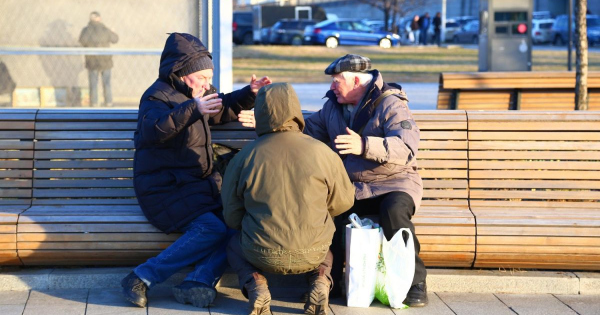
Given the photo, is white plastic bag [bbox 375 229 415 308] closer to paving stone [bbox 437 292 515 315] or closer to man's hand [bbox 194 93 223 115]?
paving stone [bbox 437 292 515 315]

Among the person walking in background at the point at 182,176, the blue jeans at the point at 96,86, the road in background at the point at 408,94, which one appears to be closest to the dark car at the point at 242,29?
the road in background at the point at 408,94

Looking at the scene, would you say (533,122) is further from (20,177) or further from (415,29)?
(415,29)

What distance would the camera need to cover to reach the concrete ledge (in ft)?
17.1

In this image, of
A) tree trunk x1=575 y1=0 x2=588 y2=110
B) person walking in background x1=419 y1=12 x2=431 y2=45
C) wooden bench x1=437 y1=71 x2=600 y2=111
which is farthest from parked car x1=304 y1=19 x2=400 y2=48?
tree trunk x1=575 y1=0 x2=588 y2=110

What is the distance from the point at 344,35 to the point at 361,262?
31.5 metres

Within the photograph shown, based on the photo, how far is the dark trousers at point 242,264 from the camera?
479 centimetres

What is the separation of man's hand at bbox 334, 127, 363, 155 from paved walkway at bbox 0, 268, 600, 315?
86cm

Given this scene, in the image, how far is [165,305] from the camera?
495cm

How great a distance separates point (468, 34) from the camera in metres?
45.8

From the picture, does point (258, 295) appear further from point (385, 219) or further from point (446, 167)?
point (446, 167)

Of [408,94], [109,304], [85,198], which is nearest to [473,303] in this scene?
[109,304]

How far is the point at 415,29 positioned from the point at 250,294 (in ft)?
123

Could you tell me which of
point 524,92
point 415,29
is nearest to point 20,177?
point 524,92

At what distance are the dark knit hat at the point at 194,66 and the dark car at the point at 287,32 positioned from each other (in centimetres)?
3216
